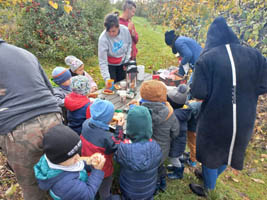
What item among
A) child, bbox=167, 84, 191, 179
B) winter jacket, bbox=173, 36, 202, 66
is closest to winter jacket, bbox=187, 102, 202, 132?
child, bbox=167, 84, 191, 179

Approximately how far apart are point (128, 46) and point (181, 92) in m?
2.05

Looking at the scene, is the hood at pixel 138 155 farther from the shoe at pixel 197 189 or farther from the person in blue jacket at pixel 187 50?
the person in blue jacket at pixel 187 50

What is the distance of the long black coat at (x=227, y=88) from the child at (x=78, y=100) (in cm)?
143

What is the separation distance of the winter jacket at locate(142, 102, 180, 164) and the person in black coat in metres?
0.38

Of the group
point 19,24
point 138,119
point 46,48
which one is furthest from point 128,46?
point 19,24

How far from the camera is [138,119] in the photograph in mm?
1923

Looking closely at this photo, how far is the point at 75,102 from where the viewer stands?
8.04ft

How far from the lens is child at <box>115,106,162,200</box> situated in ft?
6.35

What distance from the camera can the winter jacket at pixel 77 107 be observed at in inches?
96.7

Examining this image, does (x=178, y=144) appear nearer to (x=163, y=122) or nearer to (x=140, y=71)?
(x=163, y=122)

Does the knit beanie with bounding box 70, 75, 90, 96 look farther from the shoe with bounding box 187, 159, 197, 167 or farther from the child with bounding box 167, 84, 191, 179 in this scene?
the shoe with bounding box 187, 159, 197, 167

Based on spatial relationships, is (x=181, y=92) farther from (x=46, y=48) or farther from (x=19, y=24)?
(x=19, y=24)

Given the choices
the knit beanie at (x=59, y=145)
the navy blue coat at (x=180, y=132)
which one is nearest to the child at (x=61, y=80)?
the knit beanie at (x=59, y=145)

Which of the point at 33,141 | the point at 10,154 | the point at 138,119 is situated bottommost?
the point at 10,154
